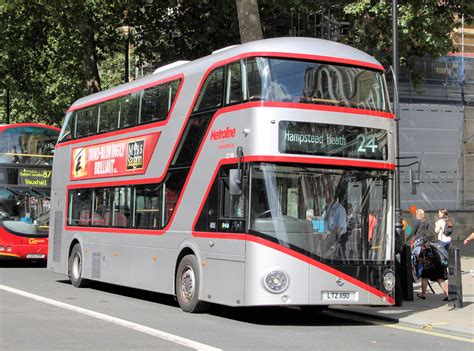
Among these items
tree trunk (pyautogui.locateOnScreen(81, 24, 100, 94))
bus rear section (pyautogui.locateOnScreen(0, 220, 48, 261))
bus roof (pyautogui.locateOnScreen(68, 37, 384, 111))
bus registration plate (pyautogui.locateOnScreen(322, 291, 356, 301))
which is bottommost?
bus registration plate (pyautogui.locateOnScreen(322, 291, 356, 301))

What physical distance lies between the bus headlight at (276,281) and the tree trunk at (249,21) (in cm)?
1018

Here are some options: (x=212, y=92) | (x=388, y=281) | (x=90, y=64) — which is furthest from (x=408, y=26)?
(x=90, y=64)

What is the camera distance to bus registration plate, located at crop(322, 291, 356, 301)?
11.5 meters

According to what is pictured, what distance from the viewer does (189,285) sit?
13141 millimetres

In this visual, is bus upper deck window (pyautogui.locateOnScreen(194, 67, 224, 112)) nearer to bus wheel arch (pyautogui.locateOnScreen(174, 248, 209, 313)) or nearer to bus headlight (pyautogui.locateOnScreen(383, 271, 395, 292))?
bus wheel arch (pyautogui.locateOnScreen(174, 248, 209, 313))

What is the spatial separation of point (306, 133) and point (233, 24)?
17.2m

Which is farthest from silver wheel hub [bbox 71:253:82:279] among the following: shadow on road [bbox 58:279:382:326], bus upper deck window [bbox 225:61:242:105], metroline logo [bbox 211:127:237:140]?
bus upper deck window [bbox 225:61:242:105]

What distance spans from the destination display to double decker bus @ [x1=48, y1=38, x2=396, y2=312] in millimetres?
15

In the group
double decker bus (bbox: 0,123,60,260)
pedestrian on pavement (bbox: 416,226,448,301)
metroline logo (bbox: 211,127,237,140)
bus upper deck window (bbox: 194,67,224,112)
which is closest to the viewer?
metroline logo (bbox: 211,127,237,140)

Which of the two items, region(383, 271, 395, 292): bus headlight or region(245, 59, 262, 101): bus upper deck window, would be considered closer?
region(245, 59, 262, 101): bus upper deck window

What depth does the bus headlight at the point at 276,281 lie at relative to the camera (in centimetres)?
1126

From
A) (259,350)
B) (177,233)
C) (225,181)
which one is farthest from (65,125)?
(259,350)

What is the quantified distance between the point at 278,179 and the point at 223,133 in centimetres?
133

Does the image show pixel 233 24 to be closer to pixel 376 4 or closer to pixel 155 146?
pixel 376 4
